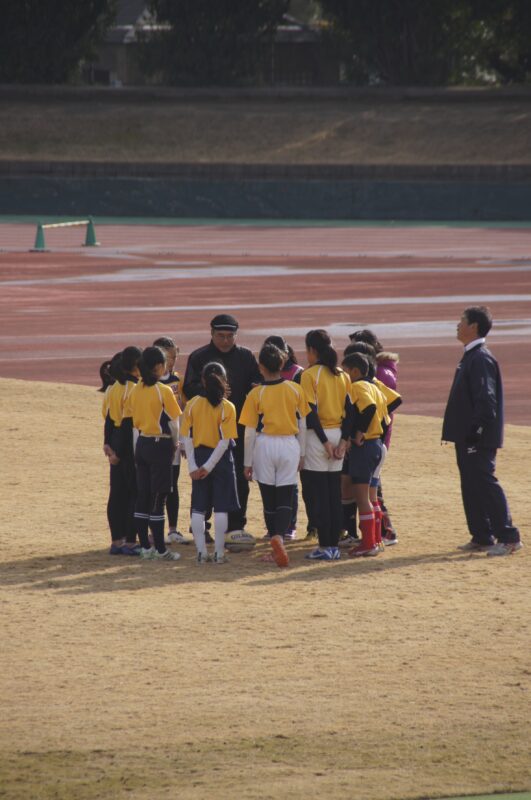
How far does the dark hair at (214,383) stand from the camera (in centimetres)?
1062

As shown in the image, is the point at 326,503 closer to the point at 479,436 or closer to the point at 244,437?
the point at 244,437

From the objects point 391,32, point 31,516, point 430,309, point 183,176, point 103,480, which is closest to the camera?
point 31,516

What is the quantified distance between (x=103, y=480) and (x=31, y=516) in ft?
5.21

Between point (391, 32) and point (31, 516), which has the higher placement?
point (391, 32)

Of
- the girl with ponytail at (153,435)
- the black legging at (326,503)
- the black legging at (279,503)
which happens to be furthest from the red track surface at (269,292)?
the girl with ponytail at (153,435)

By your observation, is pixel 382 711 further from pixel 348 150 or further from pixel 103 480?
pixel 348 150

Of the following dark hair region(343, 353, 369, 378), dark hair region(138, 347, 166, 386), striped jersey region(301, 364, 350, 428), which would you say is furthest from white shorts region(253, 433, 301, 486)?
dark hair region(138, 347, 166, 386)

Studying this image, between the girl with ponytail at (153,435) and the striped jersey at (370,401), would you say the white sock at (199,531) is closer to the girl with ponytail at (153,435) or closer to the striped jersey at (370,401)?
the girl with ponytail at (153,435)

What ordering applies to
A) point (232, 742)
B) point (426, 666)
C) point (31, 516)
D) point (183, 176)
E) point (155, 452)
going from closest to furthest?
point (232, 742), point (426, 666), point (155, 452), point (31, 516), point (183, 176)

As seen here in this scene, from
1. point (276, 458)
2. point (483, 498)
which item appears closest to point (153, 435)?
point (276, 458)

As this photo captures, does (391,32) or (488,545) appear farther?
(391,32)

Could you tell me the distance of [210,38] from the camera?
217 feet

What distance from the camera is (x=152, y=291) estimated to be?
103ft

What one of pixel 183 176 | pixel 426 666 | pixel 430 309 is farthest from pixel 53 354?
pixel 183 176
